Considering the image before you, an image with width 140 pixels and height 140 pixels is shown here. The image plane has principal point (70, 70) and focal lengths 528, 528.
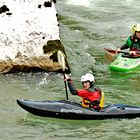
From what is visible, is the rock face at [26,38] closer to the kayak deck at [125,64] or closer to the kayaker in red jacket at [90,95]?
the kayak deck at [125,64]

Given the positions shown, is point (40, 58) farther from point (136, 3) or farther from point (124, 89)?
point (136, 3)

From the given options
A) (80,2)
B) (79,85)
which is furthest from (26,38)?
(80,2)

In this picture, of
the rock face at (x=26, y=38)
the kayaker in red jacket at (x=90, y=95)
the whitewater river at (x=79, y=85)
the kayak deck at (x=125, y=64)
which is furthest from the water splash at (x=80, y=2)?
the kayaker in red jacket at (x=90, y=95)

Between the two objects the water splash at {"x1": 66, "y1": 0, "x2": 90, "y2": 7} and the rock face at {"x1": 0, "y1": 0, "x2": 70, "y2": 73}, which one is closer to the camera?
the rock face at {"x1": 0, "y1": 0, "x2": 70, "y2": 73}

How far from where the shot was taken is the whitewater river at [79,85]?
9.59m

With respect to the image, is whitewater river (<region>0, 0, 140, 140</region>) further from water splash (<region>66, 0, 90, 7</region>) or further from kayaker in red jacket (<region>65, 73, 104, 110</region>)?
water splash (<region>66, 0, 90, 7</region>)

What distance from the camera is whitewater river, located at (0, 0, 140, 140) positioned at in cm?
959

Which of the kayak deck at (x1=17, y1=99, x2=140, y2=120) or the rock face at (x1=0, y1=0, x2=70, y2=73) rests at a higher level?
the rock face at (x1=0, y1=0, x2=70, y2=73)

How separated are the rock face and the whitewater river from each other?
26 centimetres

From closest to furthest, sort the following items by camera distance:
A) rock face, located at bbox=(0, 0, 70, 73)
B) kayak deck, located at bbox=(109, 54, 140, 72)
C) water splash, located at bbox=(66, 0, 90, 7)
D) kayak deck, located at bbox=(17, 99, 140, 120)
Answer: kayak deck, located at bbox=(17, 99, 140, 120) → rock face, located at bbox=(0, 0, 70, 73) → kayak deck, located at bbox=(109, 54, 140, 72) → water splash, located at bbox=(66, 0, 90, 7)

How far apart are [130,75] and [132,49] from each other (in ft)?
3.49

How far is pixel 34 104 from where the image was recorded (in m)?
9.94

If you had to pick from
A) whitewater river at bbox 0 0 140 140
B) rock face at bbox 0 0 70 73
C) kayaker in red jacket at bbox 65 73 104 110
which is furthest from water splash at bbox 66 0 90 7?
kayaker in red jacket at bbox 65 73 104 110

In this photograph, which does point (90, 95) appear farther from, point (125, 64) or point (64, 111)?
point (125, 64)
